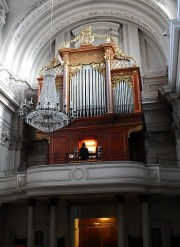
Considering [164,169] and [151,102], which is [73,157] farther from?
[151,102]

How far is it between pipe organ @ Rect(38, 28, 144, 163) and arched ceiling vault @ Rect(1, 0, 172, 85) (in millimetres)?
2314

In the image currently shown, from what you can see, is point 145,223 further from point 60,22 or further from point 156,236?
point 60,22

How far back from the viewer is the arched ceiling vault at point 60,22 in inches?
602

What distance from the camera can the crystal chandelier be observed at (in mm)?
10004

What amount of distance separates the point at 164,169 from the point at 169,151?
3.40 m

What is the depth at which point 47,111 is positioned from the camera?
1003 cm

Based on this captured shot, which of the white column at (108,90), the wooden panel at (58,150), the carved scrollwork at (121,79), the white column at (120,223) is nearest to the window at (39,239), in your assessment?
the wooden panel at (58,150)

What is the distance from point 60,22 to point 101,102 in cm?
552

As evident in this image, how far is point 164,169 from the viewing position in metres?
11.5

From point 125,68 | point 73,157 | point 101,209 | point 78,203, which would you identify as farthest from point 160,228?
point 125,68

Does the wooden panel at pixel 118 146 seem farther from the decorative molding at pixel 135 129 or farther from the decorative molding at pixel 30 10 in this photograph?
the decorative molding at pixel 30 10

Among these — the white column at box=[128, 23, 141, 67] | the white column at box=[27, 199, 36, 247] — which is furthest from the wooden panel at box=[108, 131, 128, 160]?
the white column at box=[128, 23, 141, 67]

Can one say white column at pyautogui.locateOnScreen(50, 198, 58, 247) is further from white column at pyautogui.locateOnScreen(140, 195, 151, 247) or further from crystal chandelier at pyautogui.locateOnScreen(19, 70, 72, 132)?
white column at pyautogui.locateOnScreen(140, 195, 151, 247)

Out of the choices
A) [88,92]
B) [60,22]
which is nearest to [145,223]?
[88,92]
